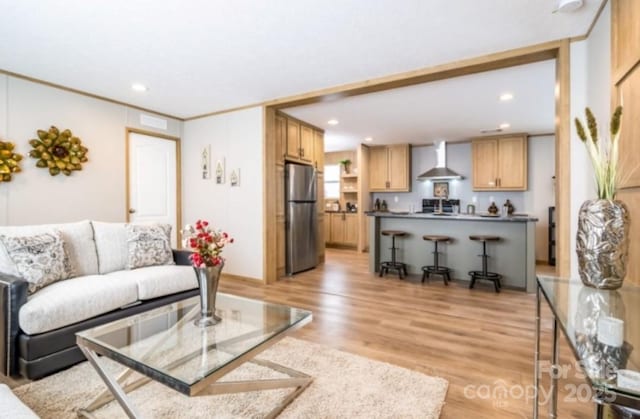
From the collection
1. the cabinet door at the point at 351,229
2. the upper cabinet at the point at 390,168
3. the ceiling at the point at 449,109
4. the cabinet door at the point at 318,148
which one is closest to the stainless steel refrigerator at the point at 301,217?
the cabinet door at the point at 318,148

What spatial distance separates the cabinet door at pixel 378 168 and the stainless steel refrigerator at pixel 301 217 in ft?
8.21

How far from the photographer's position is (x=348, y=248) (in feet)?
25.0

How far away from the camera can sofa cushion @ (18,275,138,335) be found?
192 cm

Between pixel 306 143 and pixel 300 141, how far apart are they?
188 mm

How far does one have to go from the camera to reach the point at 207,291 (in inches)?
73.3

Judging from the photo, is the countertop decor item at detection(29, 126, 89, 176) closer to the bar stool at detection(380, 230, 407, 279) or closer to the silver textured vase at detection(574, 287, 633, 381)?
the bar stool at detection(380, 230, 407, 279)

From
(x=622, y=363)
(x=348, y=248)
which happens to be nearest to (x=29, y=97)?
(x=622, y=363)

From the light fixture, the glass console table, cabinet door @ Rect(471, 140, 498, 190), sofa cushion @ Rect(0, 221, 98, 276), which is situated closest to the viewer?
the glass console table

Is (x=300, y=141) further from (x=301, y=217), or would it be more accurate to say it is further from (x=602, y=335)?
(x=602, y=335)

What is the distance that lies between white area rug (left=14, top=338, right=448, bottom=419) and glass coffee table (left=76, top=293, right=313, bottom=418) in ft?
0.29

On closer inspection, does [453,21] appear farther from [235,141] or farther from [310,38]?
[235,141]

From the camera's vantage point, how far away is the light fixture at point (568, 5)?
2074 millimetres

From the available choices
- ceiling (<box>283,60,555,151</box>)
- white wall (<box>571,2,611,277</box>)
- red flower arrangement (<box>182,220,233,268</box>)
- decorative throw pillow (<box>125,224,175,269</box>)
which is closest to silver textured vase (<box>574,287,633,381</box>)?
white wall (<box>571,2,611,277</box>)

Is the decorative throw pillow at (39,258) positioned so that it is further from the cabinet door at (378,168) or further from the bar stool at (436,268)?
the cabinet door at (378,168)
